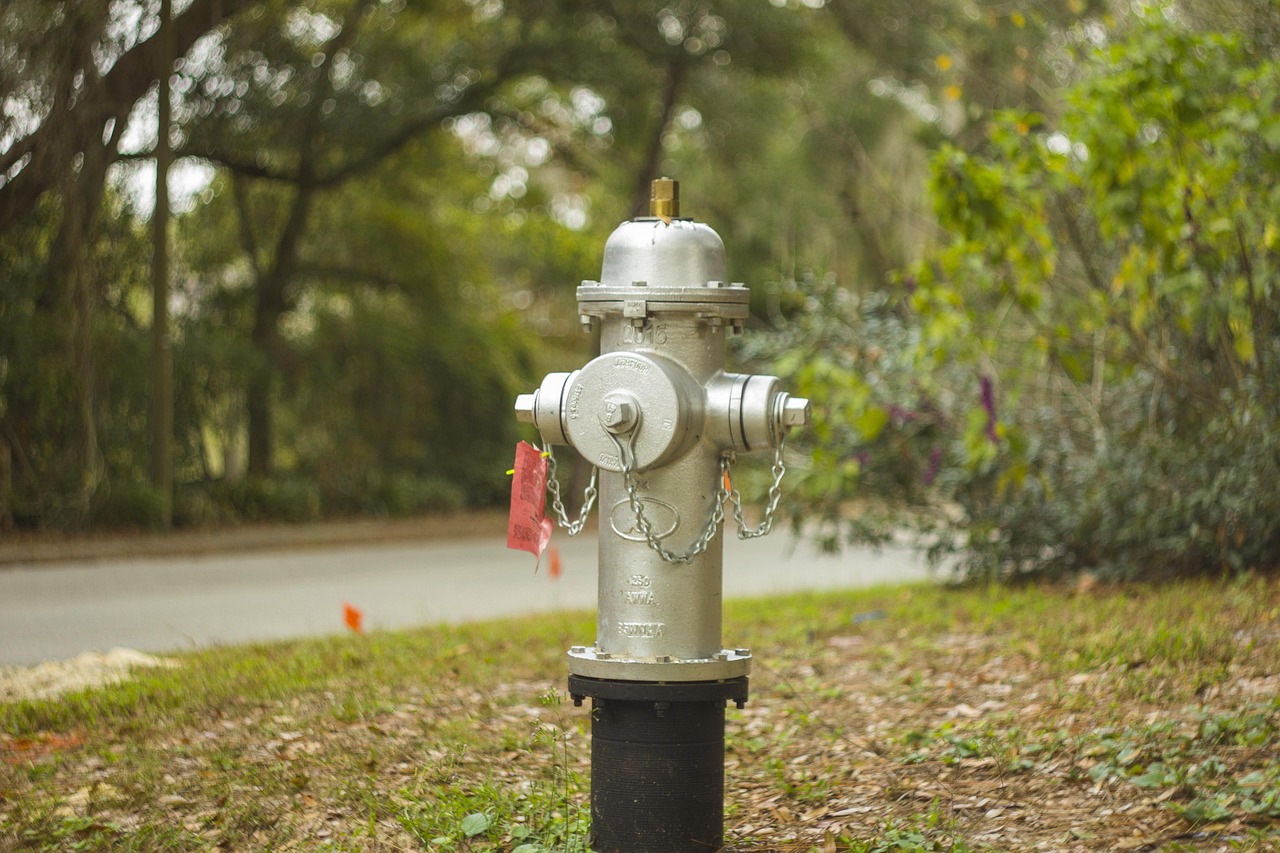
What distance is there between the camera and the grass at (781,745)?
3693 mm

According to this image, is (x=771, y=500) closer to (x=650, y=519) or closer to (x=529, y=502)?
(x=650, y=519)

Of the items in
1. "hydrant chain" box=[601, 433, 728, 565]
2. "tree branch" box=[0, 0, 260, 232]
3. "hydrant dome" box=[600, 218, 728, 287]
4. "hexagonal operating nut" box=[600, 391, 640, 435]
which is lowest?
"hydrant chain" box=[601, 433, 728, 565]

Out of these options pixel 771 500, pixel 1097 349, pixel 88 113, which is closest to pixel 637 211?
pixel 88 113

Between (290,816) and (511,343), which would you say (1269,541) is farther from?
(511,343)

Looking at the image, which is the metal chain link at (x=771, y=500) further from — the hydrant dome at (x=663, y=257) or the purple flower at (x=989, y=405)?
the purple flower at (x=989, y=405)

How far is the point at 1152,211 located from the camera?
6.33m

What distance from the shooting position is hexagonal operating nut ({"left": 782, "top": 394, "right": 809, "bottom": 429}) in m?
3.38

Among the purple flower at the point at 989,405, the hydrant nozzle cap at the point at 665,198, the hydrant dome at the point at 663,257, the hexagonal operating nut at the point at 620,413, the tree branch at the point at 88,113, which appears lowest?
the hexagonal operating nut at the point at 620,413

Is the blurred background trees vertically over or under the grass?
over

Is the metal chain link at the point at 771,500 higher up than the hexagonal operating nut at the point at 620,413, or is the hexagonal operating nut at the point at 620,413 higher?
the hexagonal operating nut at the point at 620,413

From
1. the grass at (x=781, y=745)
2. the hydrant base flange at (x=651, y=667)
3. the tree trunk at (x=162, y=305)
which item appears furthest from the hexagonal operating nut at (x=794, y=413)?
→ the tree trunk at (x=162, y=305)

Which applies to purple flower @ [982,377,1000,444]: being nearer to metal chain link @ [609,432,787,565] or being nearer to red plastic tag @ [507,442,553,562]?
metal chain link @ [609,432,787,565]

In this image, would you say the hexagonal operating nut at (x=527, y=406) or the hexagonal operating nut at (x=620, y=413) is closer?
the hexagonal operating nut at (x=620, y=413)

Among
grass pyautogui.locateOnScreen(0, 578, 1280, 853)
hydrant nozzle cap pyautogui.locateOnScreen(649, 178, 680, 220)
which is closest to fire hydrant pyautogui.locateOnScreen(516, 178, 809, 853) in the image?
hydrant nozzle cap pyautogui.locateOnScreen(649, 178, 680, 220)
